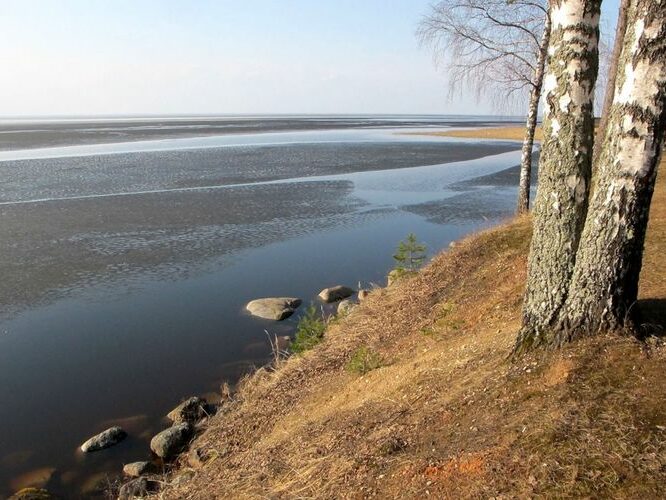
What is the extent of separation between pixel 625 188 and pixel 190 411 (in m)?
8.40

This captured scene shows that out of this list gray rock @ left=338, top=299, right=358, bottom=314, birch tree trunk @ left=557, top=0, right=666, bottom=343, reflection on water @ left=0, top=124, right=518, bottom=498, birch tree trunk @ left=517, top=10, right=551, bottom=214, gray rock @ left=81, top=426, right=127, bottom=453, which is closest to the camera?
birch tree trunk @ left=557, top=0, right=666, bottom=343

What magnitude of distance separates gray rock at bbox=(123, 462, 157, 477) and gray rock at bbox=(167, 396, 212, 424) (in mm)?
1190

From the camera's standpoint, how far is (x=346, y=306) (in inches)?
545

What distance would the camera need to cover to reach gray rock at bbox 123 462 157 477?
881 centimetres

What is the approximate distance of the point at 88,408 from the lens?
10742mm

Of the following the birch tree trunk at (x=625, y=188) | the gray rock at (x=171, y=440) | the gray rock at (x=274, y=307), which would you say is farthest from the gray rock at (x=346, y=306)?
the birch tree trunk at (x=625, y=188)

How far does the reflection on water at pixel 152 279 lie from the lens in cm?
1050

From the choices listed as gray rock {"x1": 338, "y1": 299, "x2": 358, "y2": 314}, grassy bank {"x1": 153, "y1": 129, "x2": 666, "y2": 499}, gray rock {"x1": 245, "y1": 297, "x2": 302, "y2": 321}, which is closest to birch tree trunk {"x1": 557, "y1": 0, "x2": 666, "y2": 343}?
grassy bank {"x1": 153, "y1": 129, "x2": 666, "y2": 499}

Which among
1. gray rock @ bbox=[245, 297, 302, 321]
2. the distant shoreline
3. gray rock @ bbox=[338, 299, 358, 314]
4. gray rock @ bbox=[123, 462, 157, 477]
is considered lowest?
gray rock @ bbox=[123, 462, 157, 477]

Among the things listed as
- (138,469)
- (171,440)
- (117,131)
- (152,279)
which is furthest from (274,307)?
(117,131)

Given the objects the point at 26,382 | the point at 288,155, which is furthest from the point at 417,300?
the point at 288,155

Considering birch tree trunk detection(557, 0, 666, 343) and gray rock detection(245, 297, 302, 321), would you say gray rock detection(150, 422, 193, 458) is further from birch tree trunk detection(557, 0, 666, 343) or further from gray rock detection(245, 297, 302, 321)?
birch tree trunk detection(557, 0, 666, 343)

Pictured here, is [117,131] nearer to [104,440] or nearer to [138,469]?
[104,440]

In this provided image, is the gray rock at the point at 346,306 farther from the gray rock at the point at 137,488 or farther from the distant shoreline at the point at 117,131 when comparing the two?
the distant shoreline at the point at 117,131
